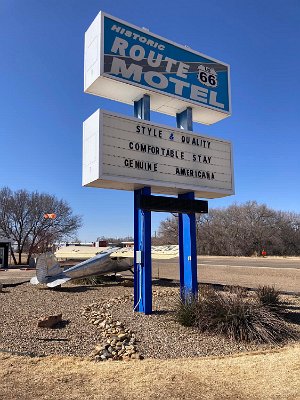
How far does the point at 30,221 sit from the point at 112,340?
49.2 meters

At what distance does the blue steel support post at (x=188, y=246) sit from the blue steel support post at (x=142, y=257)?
1.23 m

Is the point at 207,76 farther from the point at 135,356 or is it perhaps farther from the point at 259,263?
the point at 259,263

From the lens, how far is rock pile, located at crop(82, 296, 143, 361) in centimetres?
645

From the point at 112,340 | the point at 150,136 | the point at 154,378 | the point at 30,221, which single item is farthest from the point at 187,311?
the point at 30,221

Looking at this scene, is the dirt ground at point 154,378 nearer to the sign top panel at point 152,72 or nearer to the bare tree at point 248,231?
the sign top panel at point 152,72

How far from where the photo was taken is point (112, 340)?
7156 millimetres

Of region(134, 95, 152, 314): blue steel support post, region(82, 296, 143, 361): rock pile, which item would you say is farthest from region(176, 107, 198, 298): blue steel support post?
region(82, 296, 143, 361): rock pile

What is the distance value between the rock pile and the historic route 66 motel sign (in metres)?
1.42

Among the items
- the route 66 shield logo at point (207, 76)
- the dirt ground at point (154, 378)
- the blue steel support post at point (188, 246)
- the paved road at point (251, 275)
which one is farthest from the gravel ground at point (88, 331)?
the route 66 shield logo at point (207, 76)

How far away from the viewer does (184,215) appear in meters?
11.6

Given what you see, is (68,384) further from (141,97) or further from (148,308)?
(141,97)

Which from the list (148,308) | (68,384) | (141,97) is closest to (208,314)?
(148,308)

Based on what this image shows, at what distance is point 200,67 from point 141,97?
8.12ft

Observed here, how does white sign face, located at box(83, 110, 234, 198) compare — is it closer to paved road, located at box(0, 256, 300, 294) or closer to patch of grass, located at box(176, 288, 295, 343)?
patch of grass, located at box(176, 288, 295, 343)
